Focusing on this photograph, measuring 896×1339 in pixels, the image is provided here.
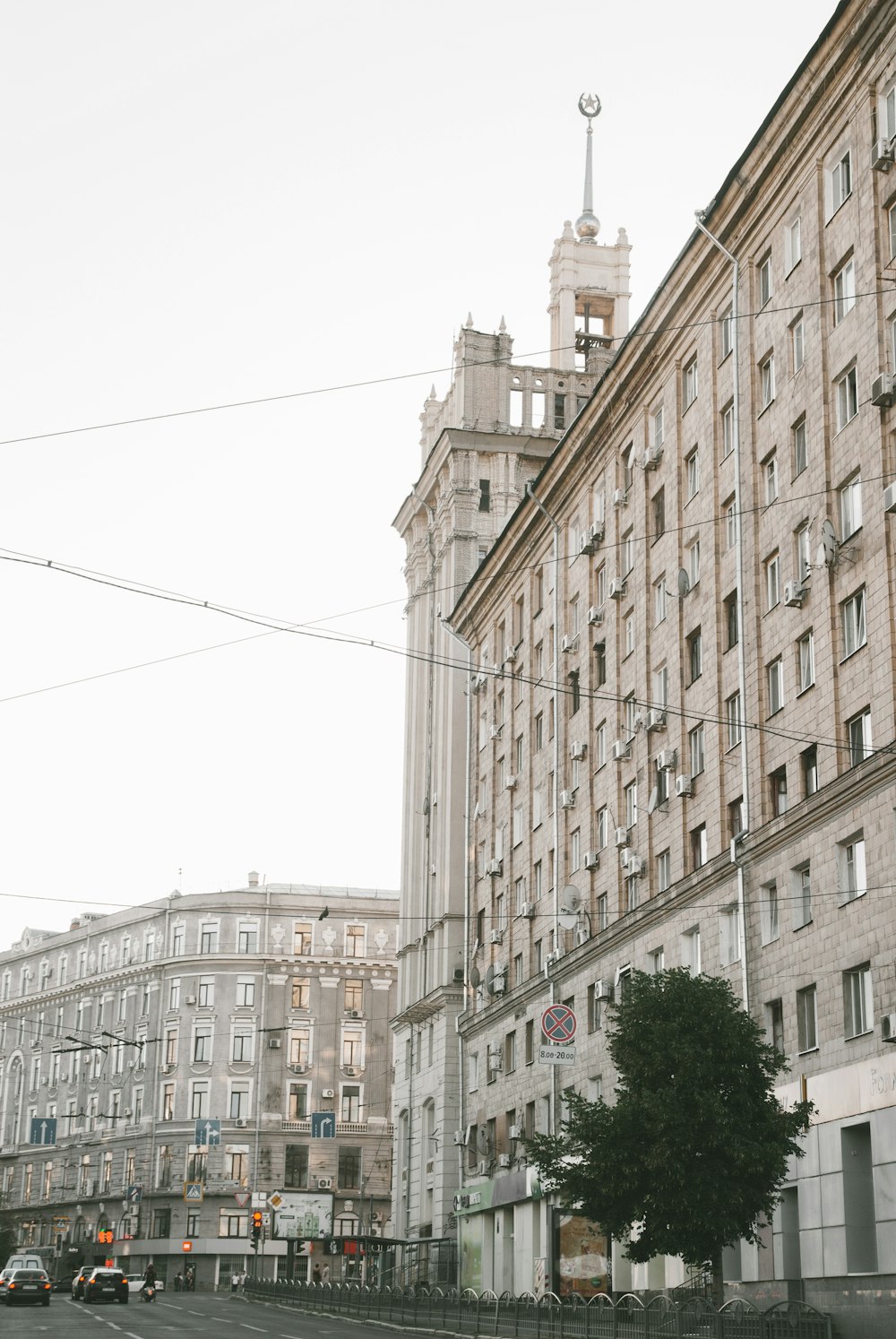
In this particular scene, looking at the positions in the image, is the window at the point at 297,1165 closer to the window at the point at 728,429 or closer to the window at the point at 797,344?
the window at the point at 728,429

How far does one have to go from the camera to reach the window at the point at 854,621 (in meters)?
31.5

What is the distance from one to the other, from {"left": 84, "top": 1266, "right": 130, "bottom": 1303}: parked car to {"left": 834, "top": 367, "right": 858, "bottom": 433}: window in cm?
4656

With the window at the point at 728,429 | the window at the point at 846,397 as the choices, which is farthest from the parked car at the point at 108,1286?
the window at the point at 846,397

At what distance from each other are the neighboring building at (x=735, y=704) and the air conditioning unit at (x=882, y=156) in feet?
0.36

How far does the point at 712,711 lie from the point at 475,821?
2502 cm

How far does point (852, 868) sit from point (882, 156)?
13.3 m

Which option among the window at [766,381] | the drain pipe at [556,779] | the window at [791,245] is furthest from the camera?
the drain pipe at [556,779]

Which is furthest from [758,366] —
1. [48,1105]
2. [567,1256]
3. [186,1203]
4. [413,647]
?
[48,1105]

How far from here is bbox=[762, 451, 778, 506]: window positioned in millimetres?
36031

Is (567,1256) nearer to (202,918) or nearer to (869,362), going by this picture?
(869,362)

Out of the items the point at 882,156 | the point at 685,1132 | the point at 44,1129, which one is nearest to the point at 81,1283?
the point at 44,1129

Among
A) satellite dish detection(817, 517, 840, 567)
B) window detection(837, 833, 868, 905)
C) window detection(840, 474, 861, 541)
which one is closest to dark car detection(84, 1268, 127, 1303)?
window detection(837, 833, 868, 905)

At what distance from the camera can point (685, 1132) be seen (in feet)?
91.1

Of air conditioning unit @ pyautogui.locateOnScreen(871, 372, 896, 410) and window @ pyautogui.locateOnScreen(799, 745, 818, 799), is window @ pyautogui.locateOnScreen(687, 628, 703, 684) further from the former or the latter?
air conditioning unit @ pyautogui.locateOnScreen(871, 372, 896, 410)
